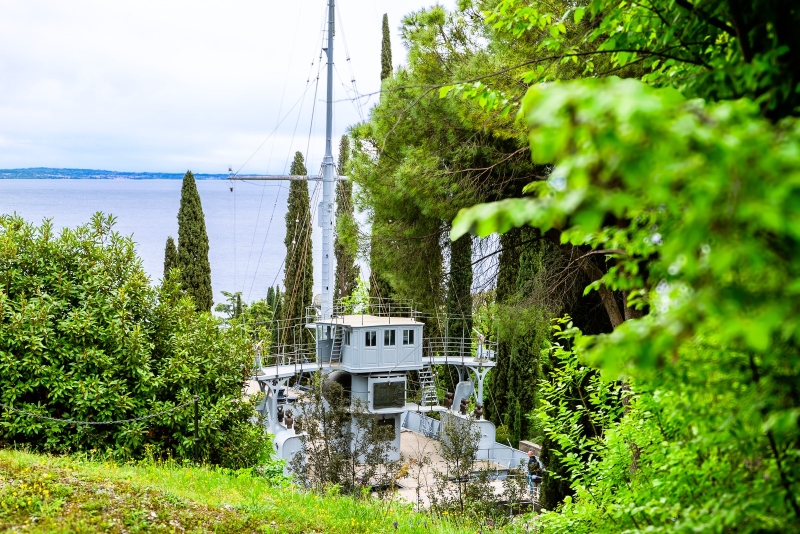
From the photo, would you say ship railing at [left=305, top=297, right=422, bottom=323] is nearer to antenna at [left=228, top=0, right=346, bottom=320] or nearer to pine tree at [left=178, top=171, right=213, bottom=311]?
antenna at [left=228, top=0, right=346, bottom=320]

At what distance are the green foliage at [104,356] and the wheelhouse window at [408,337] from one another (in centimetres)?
788

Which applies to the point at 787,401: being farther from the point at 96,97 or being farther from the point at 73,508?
the point at 96,97

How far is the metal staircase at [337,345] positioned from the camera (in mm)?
17594

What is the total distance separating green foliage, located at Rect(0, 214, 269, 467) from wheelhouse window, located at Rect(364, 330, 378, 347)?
7127 mm

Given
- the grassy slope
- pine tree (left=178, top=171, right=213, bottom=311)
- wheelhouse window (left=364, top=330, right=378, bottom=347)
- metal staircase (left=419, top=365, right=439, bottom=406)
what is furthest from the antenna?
the grassy slope

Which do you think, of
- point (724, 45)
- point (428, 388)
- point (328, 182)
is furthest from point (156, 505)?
point (428, 388)

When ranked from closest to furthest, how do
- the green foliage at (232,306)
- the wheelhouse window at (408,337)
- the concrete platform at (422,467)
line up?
the concrete platform at (422,467), the wheelhouse window at (408,337), the green foliage at (232,306)

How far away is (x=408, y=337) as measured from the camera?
18.0 m

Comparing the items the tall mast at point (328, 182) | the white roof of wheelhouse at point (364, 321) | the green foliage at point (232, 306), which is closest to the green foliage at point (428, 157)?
the tall mast at point (328, 182)

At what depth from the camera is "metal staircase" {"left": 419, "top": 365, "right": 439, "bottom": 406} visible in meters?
19.0

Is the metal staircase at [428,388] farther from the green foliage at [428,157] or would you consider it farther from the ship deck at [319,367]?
the green foliage at [428,157]

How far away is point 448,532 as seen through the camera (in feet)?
20.9

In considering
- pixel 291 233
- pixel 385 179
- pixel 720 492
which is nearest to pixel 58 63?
pixel 291 233

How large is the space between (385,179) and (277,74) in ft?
291
